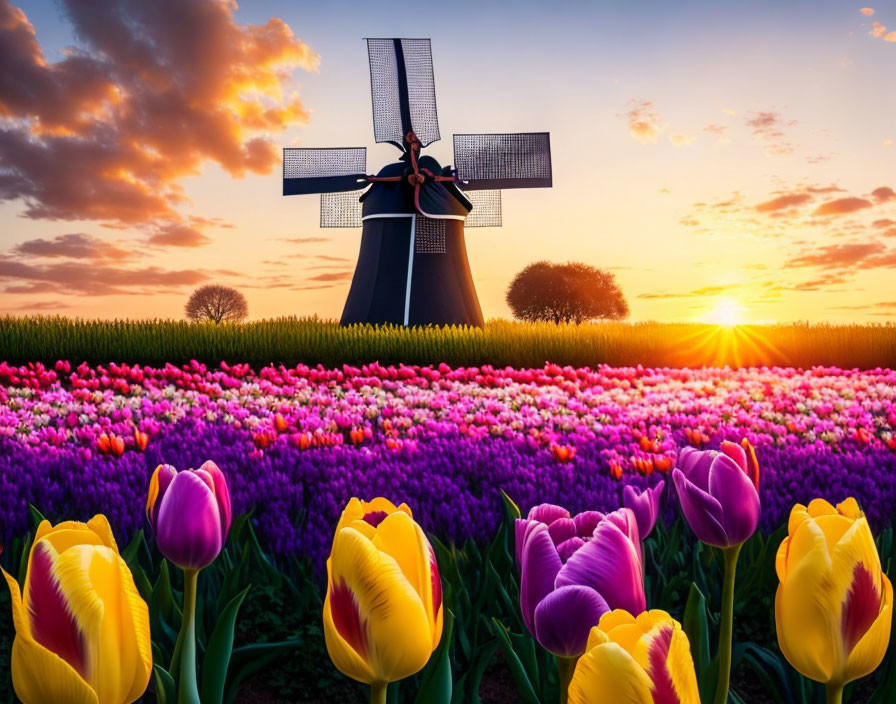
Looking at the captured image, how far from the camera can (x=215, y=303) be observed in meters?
33.4

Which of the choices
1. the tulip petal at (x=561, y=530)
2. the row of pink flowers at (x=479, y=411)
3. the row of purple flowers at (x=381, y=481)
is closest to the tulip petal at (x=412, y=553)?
the tulip petal at (x=561, y=530)

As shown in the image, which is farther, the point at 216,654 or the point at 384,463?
the point at 384,463

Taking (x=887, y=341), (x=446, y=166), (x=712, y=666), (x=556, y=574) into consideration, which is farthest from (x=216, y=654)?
(x=446, y=166)

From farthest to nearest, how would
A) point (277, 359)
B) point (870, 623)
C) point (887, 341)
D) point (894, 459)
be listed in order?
point (887, 341) → point (277, 359) → point (894, 459) → point (870, 623)

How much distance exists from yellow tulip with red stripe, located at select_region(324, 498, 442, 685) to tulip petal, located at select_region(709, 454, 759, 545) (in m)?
0.69

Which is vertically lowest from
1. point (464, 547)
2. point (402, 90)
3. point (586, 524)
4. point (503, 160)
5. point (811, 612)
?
point (464, 547)

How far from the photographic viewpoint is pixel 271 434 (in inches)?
211

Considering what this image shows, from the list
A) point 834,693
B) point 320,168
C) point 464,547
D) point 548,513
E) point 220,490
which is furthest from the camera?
point 320,168

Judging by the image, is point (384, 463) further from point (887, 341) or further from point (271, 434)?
point (887, 341)

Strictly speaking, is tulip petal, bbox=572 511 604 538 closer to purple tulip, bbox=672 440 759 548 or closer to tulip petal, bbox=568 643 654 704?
purple tulip, bbox=672 440 759 548

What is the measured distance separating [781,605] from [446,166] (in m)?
20.1

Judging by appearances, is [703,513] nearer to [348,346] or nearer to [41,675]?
[41,675]

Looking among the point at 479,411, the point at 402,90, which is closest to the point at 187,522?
the point at 479,411

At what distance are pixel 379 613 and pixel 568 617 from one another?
27cm
